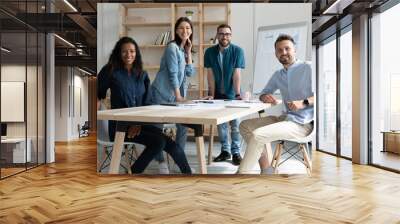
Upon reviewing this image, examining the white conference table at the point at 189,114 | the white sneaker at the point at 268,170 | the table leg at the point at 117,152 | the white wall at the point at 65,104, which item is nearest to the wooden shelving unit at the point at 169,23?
the white conference table at the point at 189,114

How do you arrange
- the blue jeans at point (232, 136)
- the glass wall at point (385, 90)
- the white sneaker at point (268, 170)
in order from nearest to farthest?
the blue jeans at point (232, 136)
the white sneaker at point (268, 170)
the glass wall at point (385, 90)

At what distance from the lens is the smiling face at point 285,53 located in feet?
17.1

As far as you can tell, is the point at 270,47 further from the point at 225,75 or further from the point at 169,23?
the point at 169,23

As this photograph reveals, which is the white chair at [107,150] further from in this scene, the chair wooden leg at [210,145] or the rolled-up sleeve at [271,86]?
the rolled-up sleeve at [271,86]

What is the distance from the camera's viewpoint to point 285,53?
522 cm

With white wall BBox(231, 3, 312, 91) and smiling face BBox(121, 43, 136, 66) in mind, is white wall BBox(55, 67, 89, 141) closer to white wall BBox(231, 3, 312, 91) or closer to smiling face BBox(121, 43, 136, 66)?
smiling face BBox(121, 43, 136, 66)

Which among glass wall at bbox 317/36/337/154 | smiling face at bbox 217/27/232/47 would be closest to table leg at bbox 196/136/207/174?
smiling face at bbox 217/27/232/47

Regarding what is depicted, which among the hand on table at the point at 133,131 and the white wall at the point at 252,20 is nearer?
the hand on table at the point at 133,131

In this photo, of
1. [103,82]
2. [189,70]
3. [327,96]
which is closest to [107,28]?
[103,82]

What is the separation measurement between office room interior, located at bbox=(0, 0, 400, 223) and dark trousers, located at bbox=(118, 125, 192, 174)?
0.24 feet

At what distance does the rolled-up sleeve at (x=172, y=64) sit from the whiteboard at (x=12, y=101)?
2245 mm

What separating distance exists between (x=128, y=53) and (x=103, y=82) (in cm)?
46

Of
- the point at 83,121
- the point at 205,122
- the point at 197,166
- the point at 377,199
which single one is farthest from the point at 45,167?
the point at 83,121

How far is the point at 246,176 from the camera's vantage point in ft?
17.8
